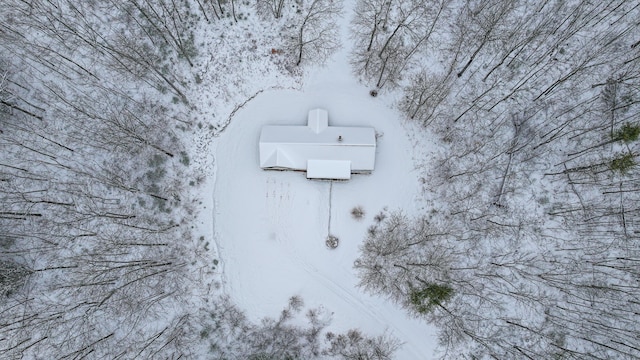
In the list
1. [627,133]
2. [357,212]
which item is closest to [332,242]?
[357,212]

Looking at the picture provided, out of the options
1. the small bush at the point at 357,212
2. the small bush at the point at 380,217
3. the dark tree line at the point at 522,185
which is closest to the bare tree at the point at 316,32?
the dark tree line at the point at 522,185

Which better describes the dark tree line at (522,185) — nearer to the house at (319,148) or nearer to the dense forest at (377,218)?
the dense forest at (377,218)

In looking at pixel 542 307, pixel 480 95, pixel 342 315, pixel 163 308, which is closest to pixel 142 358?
pixel 163 308

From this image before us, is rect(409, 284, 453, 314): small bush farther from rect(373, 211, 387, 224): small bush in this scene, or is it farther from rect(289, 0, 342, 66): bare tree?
rect(289, 0, 342, 66): bare tree

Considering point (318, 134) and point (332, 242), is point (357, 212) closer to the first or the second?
point (332, 242)

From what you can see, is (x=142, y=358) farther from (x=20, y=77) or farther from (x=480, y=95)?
(x=480, y=95)

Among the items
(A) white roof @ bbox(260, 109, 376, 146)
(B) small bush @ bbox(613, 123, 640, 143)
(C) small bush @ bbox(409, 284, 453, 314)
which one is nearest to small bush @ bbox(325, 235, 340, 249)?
(C) small bush @ bbox(409, 284, 453, 314)
